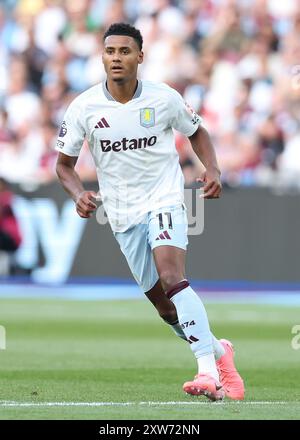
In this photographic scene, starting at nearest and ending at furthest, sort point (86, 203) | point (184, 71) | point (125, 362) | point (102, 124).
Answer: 1. point (86, 203)
2. point (102, 124)
3. point (125, 362)
4. point (184, 71)

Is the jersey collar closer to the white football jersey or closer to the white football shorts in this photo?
the white football jersey

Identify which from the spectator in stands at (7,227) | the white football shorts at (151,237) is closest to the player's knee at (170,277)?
the white football shorts at (151,237)

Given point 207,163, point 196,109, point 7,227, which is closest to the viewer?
point 207,163

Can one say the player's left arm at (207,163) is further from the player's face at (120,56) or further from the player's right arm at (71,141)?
the player's right arm at (71,141)

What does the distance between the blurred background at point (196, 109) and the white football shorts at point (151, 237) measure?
9.12 meters

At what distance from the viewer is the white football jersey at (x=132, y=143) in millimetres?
8359

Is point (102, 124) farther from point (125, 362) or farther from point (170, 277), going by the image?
point (125, 362)

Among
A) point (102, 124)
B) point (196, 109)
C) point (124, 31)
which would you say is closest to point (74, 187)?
point (102, 124)

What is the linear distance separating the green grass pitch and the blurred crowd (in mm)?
3588

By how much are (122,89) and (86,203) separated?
3.00ft

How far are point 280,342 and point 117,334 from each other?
1.92m

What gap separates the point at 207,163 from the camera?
8477 millimetres

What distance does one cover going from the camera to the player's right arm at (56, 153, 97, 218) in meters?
8.03
